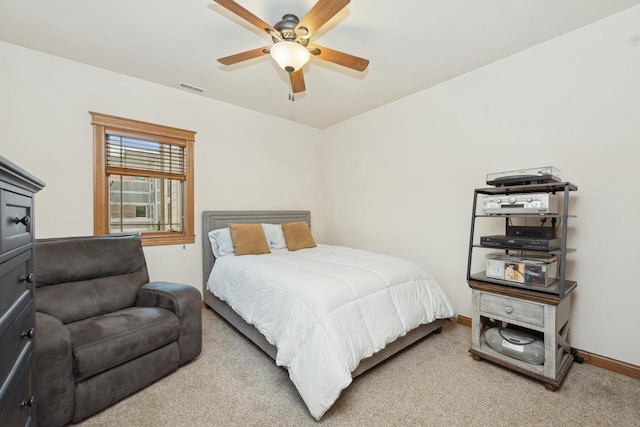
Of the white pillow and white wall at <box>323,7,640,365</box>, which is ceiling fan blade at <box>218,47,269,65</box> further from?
white wall at <box>323,7,640,365</box>

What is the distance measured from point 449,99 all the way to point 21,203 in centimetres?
349

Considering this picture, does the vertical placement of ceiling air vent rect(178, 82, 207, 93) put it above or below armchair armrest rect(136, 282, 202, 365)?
above

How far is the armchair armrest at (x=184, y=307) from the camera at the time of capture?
7.04 feet

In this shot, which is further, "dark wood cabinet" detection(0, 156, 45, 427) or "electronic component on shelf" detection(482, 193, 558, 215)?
"electronic component on shelf" detection(482, 193, 558, 215)

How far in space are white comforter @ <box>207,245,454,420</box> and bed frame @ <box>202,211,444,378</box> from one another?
0.50 feet

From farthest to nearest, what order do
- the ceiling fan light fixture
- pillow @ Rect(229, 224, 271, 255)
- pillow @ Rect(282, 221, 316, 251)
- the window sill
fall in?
pillow @ Rect(282, 221, 316, 251) → pillow @ Rect(229, 224, 271, 255) → the window sill → the ceiling fan light fixture

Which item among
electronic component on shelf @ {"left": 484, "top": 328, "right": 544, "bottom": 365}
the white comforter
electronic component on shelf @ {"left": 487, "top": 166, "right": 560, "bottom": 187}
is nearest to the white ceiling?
electronic component on shelf @ {"left": 487, "top": 166, "right": 560, "bottom": 187}

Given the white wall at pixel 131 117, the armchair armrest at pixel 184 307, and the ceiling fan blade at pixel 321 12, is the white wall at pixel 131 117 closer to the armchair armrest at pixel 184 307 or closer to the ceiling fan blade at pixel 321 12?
the armchair armrest at pixel 184 307

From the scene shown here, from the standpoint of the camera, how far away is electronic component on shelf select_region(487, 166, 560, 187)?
6.59 ft

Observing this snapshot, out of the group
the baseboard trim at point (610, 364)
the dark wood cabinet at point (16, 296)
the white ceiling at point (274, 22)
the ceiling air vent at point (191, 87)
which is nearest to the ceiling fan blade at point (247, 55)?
the white ceiling at point (274, 22)

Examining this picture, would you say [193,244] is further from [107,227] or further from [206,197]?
[107,227]

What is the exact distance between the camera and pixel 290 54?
6.40ft

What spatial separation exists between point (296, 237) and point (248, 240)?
0.68 meters

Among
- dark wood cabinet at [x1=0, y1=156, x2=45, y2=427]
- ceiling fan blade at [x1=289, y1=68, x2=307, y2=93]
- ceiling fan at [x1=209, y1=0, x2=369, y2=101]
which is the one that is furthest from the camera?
ceiling fan blade at [x1=289, y1=68, x2=307, y2=93]
